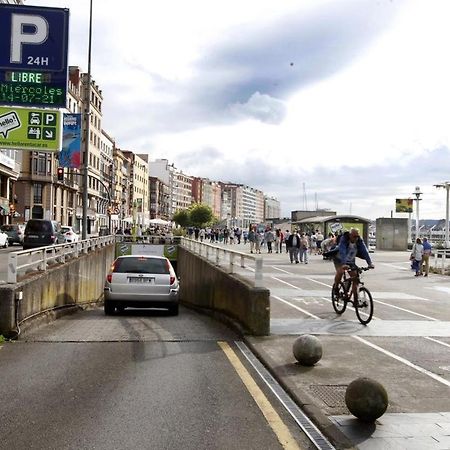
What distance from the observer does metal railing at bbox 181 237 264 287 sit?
9359 millimetres

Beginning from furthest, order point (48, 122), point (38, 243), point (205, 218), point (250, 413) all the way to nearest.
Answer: point (205, 218) < point (38, 243) < point (48, 122) < point (250, 413)

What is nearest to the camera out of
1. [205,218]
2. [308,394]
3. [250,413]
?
[250,413]

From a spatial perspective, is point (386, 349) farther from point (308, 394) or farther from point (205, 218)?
point (205, 218)

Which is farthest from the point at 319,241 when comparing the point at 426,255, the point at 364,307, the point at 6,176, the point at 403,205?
the point at 6,176

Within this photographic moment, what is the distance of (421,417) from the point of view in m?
5.17

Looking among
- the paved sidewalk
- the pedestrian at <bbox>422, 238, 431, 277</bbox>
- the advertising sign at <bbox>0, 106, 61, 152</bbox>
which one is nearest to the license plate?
the paved sidewalk

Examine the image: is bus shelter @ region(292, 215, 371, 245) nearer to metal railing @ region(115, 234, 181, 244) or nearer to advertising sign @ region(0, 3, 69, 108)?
metal railing @ region(115, 234, 181, 244)

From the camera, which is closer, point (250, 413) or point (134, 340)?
point (250, 413)

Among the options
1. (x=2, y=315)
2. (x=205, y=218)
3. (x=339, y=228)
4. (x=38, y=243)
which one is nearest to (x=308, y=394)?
(x=2, y=315)

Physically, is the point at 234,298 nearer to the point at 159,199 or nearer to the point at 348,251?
the point at 348,251

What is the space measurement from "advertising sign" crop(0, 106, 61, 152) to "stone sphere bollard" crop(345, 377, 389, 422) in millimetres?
9389

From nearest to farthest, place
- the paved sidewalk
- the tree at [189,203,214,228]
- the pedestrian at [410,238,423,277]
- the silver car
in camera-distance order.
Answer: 1. the paved sidewalk
2. the silver car
3. the pedestrian at [410,238,423,277]
4. the tree at [189,203,214,228]

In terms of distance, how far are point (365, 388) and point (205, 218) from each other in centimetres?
14032

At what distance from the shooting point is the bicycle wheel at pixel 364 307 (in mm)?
10383
